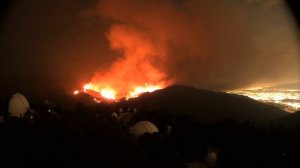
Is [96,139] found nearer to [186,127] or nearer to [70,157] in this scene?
[70,157]

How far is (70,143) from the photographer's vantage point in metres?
25.9

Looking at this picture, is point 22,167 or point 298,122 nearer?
point 22,167

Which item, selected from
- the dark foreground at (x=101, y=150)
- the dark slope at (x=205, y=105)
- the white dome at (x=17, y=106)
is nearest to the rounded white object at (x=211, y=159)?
the dark foreground at (x=101, y=150)

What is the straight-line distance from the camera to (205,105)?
122 meters

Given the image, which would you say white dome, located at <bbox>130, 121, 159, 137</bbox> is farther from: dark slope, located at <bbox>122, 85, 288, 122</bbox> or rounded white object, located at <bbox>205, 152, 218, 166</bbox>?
dark slope, located at <bbox>122, 85, 288, 122</bbox>

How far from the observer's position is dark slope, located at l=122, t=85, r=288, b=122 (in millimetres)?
108387

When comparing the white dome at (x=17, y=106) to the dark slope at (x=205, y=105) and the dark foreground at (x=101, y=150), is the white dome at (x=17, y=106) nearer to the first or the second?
the dark foreground at (x=101, y=150)

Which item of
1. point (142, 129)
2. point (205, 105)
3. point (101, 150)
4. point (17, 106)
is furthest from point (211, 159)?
point (205, 105)

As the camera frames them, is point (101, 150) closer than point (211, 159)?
Yes

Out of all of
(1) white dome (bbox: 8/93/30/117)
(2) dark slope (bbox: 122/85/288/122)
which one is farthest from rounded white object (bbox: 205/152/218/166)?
(2) dark slope (bbox: 122/85/288/122)

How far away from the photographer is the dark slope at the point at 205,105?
108m

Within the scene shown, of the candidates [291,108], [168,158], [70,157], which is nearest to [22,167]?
[70,157]

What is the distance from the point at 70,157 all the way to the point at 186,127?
32491 millimetres

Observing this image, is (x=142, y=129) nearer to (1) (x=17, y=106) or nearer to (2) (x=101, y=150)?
(2) (x=101, y=150)
